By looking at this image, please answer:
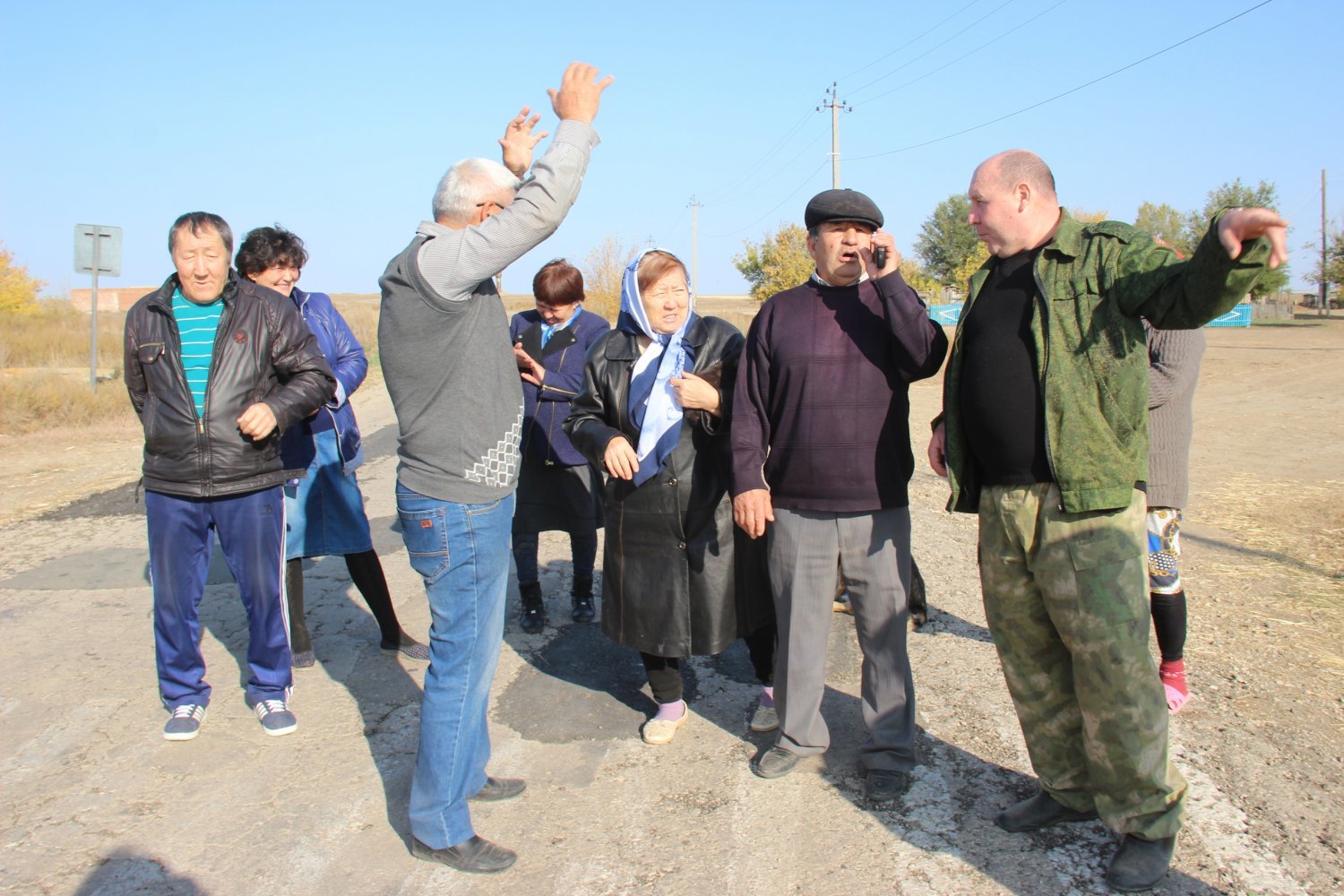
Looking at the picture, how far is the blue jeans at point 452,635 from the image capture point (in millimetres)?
2896

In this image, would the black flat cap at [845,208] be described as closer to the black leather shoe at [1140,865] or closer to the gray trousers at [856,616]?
the gray trousers at [856,616]

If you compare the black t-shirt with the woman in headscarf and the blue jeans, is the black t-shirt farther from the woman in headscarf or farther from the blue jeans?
the blue jeans

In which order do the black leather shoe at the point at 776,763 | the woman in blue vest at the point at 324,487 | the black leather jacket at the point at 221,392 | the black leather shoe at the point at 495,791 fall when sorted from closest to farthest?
the black leather shoe at the point at 495,791 < the black leather shoe at the point at 776,763 < the black leather jacket at the point at 221,392 < the woman in blue vest at the point at 324,487

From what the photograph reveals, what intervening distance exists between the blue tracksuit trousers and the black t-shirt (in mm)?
2828

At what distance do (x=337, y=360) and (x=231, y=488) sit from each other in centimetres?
118

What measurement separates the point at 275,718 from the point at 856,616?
245 cm

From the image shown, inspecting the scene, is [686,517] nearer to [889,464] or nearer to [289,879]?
[889,464]

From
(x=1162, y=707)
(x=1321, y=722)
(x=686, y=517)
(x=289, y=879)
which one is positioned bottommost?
(x=289, y=879)

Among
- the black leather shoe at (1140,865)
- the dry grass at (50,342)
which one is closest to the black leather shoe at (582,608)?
the black leather shoe at (1140,865)

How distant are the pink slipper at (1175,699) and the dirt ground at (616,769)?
0.04 metres

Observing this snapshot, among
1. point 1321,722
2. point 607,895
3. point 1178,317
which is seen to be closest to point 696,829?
point 607,895

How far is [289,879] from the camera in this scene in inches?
114

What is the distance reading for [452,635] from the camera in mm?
2922

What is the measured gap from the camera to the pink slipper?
3.81 metres
